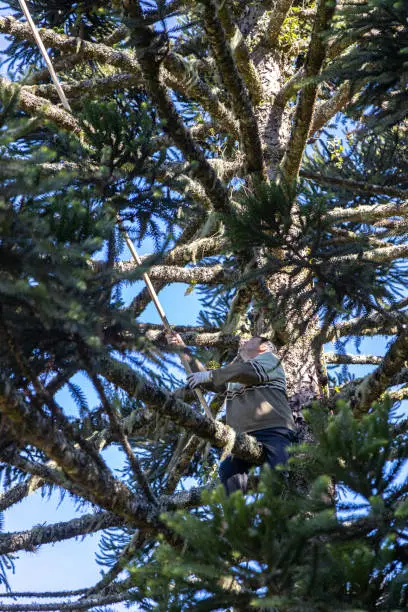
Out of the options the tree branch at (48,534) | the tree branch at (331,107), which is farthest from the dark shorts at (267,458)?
the tree branch at (331,107)

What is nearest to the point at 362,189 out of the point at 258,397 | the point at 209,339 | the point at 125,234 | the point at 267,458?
the point at 209,339

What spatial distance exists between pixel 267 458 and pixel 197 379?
672 millimetres

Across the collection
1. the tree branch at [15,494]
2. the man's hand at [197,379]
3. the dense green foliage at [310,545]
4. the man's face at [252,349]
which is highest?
the man's face at [252,349]

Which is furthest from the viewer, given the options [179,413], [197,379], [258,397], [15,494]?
[15,494]

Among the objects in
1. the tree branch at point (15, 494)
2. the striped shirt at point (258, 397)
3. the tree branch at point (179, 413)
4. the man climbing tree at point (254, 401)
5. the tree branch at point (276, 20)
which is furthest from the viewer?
the tree branch at point (276, 20)

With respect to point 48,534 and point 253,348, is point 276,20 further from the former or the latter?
point 48,534

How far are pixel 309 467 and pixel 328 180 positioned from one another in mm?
3245

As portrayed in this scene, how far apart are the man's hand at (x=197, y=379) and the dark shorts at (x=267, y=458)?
509 mm

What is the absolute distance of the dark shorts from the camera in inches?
182

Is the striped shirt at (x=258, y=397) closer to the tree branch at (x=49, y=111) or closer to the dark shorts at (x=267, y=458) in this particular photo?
the dark shorts at (x=267, y=458)

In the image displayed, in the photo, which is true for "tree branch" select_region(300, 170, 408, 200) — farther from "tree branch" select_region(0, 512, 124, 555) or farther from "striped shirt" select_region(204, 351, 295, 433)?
"tree branch" select_region(0, 512, 124, 555)

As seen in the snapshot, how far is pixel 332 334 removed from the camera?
6125 mm

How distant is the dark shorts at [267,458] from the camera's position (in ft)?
15.1

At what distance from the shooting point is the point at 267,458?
15.7 feet
